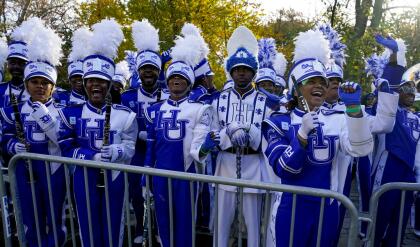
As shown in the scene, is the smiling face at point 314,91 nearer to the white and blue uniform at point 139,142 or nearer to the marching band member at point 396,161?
the marching band member at point 396,161

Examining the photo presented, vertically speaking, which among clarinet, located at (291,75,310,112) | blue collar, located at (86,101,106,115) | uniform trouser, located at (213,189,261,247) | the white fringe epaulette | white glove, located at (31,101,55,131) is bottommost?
uniform trouser, located at (213,189,261,247)

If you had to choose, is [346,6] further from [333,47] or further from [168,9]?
[333,47]

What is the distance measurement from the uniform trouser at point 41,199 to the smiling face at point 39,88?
0.71 m

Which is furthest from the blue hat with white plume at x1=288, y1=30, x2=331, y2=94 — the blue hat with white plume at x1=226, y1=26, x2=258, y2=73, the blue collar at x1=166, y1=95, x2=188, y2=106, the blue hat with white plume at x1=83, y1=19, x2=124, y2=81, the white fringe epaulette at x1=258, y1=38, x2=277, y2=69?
the white fringe epaulette at x1=258, y1=38, x2=277, y2=69

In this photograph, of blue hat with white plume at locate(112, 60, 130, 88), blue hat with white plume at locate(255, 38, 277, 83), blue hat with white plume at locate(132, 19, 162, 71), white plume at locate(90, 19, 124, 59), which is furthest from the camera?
blue hat with white plume at locate(112, 60, 130, 88)

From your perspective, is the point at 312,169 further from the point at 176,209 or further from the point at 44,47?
the point at 44,47

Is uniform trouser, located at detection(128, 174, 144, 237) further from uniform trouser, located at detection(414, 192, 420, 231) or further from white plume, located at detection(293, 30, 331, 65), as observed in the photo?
uniform trouser, located at detection(414, 192, 420, 231)

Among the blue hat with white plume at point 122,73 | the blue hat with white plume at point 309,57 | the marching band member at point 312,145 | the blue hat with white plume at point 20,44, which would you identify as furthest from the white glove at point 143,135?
the blue hat with white plume at point 309,57

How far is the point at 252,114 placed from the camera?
425cm

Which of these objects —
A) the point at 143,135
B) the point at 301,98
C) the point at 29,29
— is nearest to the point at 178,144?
the point at 143,135

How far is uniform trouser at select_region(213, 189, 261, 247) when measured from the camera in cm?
409

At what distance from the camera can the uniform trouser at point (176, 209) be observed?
403 centimetres

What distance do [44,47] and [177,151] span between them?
1.86m

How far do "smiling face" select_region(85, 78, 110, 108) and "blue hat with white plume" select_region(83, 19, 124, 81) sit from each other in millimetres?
59
